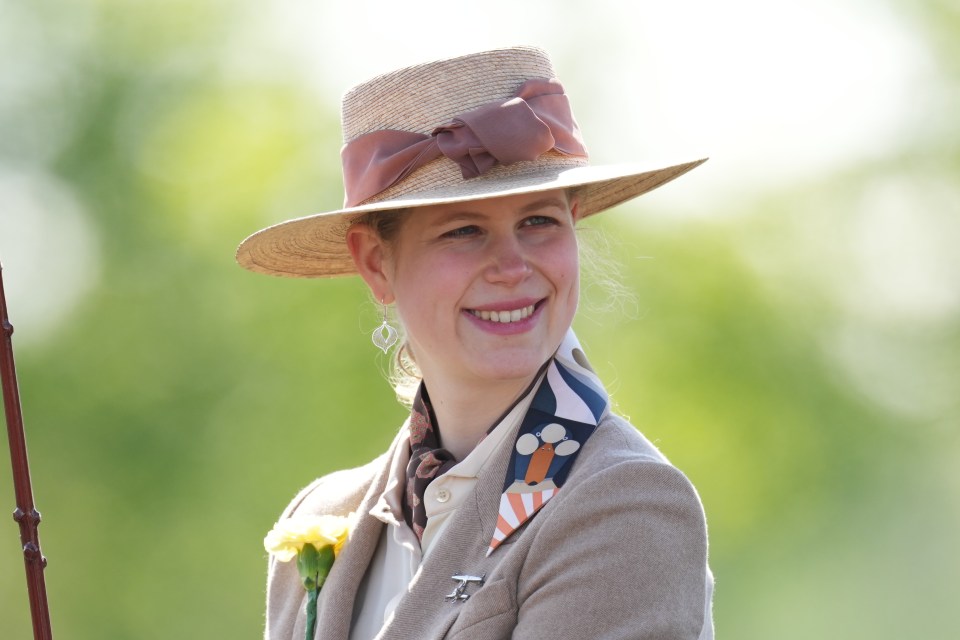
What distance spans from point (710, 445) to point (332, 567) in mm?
8162

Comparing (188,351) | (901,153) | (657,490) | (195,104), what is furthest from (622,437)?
(901,153)

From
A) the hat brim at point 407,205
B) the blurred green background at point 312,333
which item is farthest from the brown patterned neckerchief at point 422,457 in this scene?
the blurred green background at point 312,333

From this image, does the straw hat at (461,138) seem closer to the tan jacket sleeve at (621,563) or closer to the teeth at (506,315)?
the teeth at (506,315)

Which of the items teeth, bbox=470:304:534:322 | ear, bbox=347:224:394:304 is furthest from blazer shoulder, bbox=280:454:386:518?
teeth, bbox=470:304:534:322

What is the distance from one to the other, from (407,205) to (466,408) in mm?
441

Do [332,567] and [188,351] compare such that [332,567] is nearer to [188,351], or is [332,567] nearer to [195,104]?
[188,351]

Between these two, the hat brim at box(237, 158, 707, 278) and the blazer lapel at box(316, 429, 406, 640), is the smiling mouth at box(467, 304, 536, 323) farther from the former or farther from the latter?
the blazer lapel at box(316, 429, 406, 640)

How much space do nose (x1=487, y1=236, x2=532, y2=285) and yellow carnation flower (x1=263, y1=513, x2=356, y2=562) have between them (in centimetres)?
63

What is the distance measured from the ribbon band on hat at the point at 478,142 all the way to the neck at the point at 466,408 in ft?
1.31

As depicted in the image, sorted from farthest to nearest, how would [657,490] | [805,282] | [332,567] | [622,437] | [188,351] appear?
[805,282] → [188,351] → [332,567] → [622,437] → [657,490]

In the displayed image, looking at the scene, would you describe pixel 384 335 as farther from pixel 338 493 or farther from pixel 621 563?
pixel 621 563

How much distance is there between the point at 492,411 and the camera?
7.98 feet

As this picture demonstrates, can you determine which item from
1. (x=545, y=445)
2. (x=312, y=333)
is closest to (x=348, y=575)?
(x=545, y=445)

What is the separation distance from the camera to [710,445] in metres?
10.4
